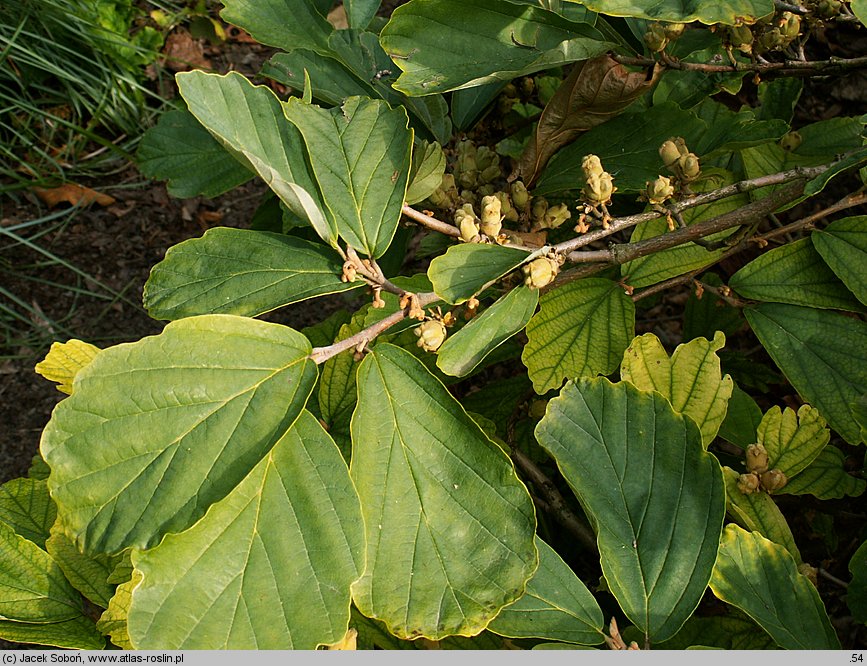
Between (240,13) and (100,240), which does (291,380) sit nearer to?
(240,13)

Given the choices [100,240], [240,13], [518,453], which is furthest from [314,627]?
[100,240]

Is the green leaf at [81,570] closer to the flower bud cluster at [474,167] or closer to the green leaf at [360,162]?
the green leaf at [360,162]

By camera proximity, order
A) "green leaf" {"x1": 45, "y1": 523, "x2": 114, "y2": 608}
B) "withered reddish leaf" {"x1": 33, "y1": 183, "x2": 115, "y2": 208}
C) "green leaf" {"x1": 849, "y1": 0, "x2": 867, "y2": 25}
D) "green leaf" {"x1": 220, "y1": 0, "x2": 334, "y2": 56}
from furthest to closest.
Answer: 1. "withered reddish leaf" {"x1": 33, "y1": 183, "x2": 115, "y2": 208}
2. "green leaf" {"x1": 220, "y1": 0, "x2": 334, "y2": 56}
3. "green leaf" {"x1": 45, "y1": 523, "x2": 114, "y2": 608}
4. "green leaf" {"x1": 849, "y1": 0, "x2": 867, "y2": 25}

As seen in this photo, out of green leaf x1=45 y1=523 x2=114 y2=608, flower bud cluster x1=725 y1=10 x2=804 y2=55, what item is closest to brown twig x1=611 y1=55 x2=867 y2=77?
flower bud cluster x1=725 y1=10 x2=804 y2=55

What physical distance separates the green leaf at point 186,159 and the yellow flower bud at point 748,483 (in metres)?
1.21

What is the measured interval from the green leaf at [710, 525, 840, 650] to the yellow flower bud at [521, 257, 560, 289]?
446 mm

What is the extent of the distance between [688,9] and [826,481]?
82cm

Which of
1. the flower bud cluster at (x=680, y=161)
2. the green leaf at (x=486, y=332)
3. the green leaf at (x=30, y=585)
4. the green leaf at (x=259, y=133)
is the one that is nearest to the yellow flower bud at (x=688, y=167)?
the flower bud cluster at (x=680, y=161)

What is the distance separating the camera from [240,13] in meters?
1.45

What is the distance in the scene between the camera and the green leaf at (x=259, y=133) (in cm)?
100

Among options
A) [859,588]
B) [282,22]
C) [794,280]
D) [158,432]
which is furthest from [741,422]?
[282,22]

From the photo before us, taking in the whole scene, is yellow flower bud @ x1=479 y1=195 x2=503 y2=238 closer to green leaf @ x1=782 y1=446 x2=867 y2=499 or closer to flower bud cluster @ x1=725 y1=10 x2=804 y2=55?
flower bud cluster @ x1=725 y1=10 x2=804 y2=55

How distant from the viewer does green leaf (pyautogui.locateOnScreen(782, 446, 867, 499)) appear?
1.32m

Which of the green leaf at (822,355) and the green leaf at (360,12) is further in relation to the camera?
the green leaf at (360,12)
